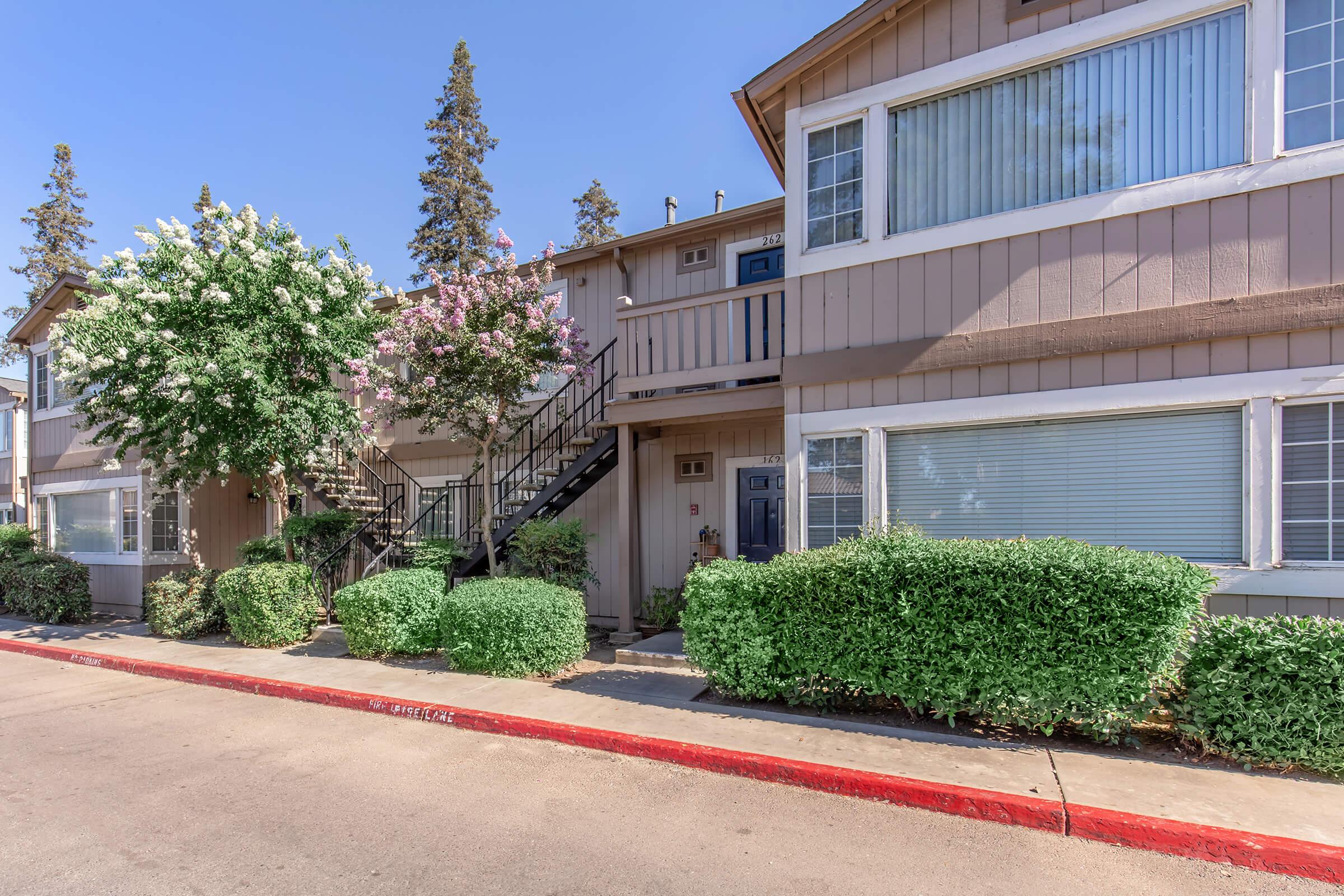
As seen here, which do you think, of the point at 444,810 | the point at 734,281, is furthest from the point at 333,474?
the point at 444,810

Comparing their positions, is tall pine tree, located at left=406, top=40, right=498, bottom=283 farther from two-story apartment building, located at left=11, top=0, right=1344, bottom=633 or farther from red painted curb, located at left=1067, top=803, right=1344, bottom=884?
red painted curb, located at left=1067, top=803, right=1344, bottom=884

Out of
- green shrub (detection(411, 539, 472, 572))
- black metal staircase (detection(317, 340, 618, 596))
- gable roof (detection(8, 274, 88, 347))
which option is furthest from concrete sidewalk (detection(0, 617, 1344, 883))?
→ gable roof (detection(8, 274, 88, 347))

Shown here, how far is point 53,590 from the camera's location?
12844 millimetres

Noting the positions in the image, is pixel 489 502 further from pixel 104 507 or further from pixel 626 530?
pixel 104 507

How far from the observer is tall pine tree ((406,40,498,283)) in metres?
28.8

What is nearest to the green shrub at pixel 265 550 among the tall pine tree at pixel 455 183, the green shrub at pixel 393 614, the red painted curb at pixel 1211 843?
the green shrub at pixel 393 614

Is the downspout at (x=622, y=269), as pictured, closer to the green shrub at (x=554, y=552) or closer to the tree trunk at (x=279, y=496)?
the green shrub at (x=554, y=552)

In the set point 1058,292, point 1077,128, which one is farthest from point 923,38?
point 1058,292

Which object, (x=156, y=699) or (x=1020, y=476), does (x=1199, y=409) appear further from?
(x=156, y=699)

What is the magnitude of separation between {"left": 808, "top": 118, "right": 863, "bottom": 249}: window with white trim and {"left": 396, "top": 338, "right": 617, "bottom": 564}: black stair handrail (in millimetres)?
3447

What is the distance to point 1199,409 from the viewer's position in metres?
5.78

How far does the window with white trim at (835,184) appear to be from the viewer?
7.34 metres

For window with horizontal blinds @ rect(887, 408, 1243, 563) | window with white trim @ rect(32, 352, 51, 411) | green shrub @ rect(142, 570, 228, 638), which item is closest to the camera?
window with horizontal blinds @ rect(887, 408, 1243, 563)

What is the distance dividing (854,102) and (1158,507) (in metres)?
4.59
